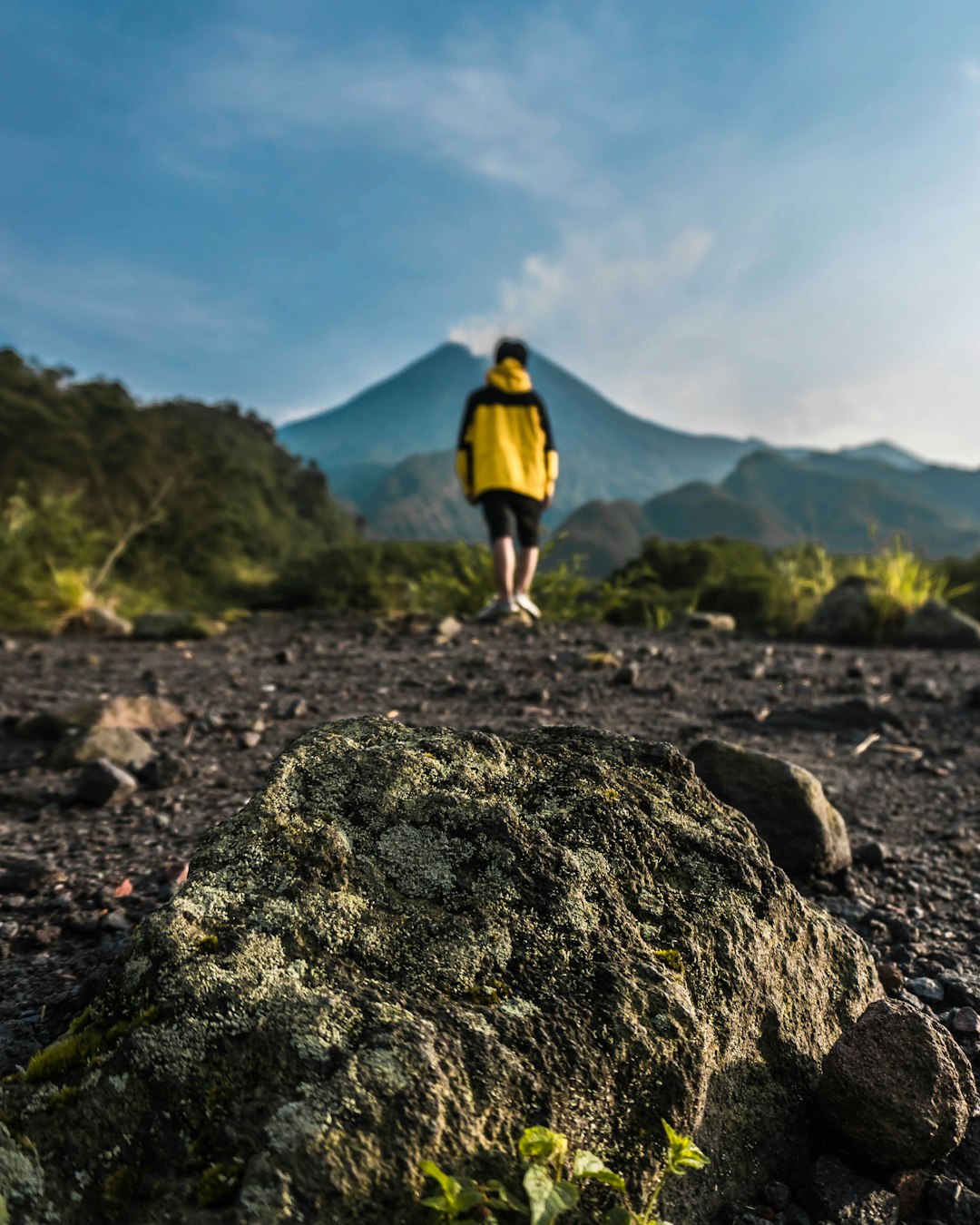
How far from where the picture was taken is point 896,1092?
4.01 feet

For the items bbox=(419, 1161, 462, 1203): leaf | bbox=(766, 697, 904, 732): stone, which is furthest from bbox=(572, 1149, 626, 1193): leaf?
bbox=(766, 697, 904, 732): stone

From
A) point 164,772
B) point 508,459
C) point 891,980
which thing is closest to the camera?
point 891,980

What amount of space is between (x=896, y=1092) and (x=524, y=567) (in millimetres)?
7019

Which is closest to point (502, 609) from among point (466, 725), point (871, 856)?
point (466, 725)

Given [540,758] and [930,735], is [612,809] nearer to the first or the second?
[540,758]

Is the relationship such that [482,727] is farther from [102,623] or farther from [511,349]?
[102,623]

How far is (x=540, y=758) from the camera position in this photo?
1.65m

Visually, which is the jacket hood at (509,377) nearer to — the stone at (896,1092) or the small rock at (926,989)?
the small rock at (926,989)

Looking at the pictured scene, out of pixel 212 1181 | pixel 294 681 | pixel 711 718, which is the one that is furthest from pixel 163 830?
pixel 711 718

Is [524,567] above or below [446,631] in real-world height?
above

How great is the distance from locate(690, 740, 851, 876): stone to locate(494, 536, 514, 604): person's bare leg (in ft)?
17.5

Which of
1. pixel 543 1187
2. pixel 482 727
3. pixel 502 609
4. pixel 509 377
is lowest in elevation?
pixel 482 727

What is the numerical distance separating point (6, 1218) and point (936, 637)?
9.75 meters

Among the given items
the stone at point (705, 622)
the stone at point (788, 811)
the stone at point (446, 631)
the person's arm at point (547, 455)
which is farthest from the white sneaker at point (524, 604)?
the stone at point (788, 811)
